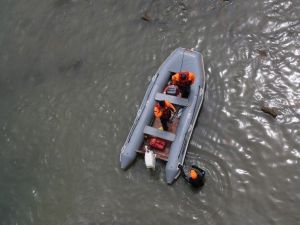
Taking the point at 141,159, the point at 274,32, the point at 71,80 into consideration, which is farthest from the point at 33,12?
the point at 274,32

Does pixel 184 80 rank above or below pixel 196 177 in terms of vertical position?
above

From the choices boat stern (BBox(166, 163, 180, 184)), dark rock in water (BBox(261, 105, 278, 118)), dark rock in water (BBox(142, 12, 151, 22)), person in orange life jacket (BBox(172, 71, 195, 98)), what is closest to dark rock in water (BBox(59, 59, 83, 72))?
dark rock in water (BBox(142, 12, 151, 22))

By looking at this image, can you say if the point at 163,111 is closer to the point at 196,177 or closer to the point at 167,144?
the point at 167,144

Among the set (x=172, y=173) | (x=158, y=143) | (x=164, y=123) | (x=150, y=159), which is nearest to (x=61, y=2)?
(x=164, y=123)

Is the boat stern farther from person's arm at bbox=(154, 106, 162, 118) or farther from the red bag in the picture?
person's arm at bbox=(154, 106, 162, 118)

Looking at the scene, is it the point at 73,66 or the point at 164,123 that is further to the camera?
the point at 73,66

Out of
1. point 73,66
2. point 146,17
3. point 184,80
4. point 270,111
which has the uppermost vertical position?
point 146,17

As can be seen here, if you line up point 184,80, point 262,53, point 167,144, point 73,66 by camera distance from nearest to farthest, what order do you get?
point 184,80 → point 167,144 → point 262,53 → point 73,66
